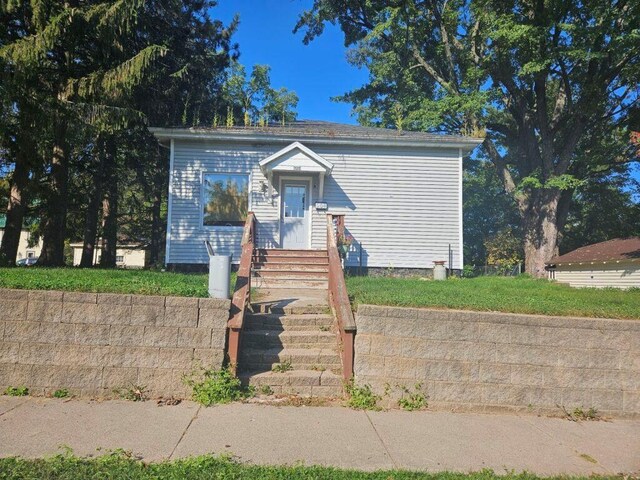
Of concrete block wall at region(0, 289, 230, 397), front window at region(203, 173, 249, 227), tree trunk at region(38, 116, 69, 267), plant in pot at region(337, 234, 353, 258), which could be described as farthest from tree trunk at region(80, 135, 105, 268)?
concrete block wall at region(0, 289, 230, 397)

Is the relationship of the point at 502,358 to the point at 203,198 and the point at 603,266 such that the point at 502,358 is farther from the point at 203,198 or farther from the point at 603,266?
the point at 603,266

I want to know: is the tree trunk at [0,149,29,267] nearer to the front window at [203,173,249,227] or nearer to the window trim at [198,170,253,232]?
the window trim at [198,170,253,232]

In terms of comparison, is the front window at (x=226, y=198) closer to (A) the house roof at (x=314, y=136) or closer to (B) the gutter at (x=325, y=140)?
(B) the gutter at (x=325, y=140)

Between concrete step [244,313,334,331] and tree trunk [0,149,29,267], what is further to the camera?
tree trunk [0,149,29,267]

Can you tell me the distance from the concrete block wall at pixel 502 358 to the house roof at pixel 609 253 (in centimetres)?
1478

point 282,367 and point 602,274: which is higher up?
Answer: point 602,274

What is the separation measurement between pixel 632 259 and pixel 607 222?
11.9m

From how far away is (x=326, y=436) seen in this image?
413 cm

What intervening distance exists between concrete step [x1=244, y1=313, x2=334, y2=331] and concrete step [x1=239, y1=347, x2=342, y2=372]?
2.09ft

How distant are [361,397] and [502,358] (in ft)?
5.77

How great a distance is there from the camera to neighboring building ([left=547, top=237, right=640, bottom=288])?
61.7 ft

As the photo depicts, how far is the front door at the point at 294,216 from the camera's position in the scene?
12.9 m

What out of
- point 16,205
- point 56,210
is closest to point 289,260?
point 56,210

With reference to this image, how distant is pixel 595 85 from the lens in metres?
18.0
